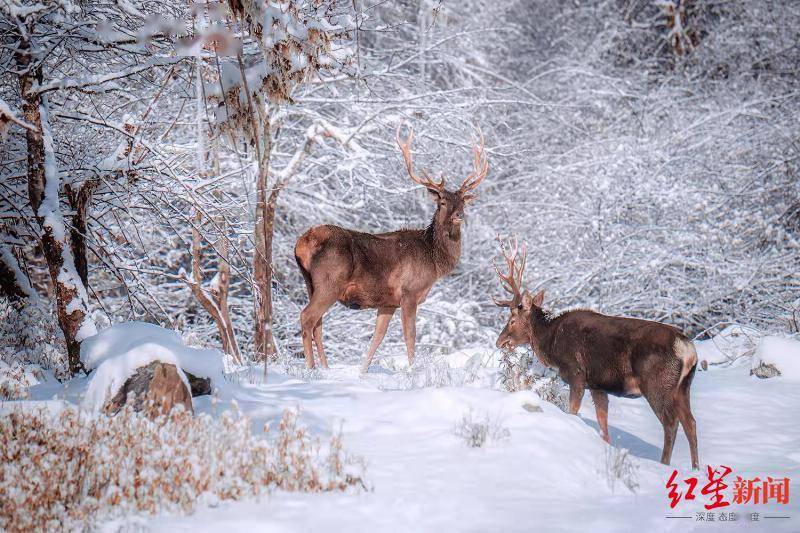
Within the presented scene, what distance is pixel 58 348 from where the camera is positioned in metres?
8.78

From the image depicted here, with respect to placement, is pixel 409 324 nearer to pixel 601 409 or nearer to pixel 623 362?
pixel 601 409

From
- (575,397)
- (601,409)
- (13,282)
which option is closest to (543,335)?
(575,397)

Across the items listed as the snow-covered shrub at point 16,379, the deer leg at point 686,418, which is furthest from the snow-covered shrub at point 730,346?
the snow-covered shrub at point 16,379

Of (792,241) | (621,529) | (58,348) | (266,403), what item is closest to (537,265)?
(792,241)

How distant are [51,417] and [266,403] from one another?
5.30 feet

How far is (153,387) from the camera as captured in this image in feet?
17.4

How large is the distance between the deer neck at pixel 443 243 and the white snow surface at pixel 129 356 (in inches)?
161

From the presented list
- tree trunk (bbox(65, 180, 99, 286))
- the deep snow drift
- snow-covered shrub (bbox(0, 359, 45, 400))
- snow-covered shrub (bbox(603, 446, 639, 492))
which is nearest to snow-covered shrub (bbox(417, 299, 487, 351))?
the deep snow drift

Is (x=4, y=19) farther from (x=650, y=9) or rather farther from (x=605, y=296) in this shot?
(x=650, y=9)

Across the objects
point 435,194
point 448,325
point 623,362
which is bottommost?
point 448,325

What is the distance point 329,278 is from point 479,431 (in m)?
3.98

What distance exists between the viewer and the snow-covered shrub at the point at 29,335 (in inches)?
323

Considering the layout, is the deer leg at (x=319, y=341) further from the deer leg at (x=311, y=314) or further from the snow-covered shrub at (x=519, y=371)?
the snow-covered shrub at (x=519, y=371)

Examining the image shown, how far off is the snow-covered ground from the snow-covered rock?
81.6 inches
